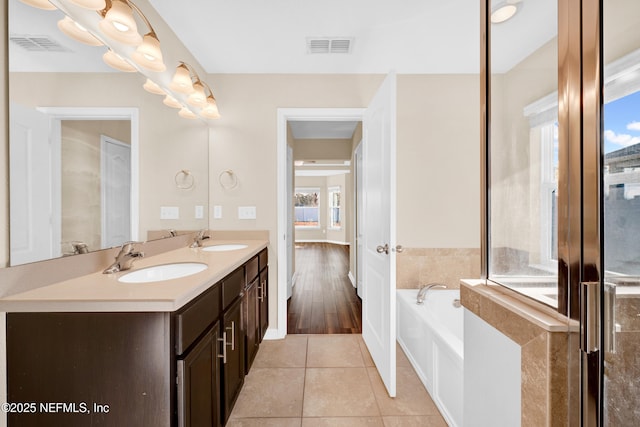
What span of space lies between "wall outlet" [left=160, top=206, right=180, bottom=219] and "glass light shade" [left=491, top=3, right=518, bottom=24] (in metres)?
2.08

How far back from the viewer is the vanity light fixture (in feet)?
2.87

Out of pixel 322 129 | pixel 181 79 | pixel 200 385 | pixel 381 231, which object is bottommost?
pixel 200 385

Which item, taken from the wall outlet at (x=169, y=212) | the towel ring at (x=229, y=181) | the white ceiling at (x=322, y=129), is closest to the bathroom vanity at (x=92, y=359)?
the wall outlet at (x=169, y=212)

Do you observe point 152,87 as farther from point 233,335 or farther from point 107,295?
point 233,335

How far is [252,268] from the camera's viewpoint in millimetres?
1971

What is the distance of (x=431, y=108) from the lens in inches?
102

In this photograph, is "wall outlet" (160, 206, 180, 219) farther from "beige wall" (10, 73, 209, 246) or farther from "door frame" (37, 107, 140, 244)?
"door frame" (37, 107, 140, 244)

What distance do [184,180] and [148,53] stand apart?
0.94 m

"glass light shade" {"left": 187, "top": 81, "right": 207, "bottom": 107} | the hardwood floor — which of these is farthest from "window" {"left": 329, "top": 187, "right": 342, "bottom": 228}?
"glass light shade" {"left": 187, "top": 81, "right": 207, "bottom": 107}

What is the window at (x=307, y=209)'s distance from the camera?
32.6ft

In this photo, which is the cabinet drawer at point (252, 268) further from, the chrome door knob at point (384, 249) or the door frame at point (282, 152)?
the chrome door knob at point (384, 249)

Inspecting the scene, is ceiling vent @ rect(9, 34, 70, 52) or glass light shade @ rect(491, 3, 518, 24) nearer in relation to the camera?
glass light shade @ rect(491, 3, 518, 24)

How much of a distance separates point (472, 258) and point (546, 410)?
2.14 metres

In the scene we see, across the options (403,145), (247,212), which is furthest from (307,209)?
(403,145)
